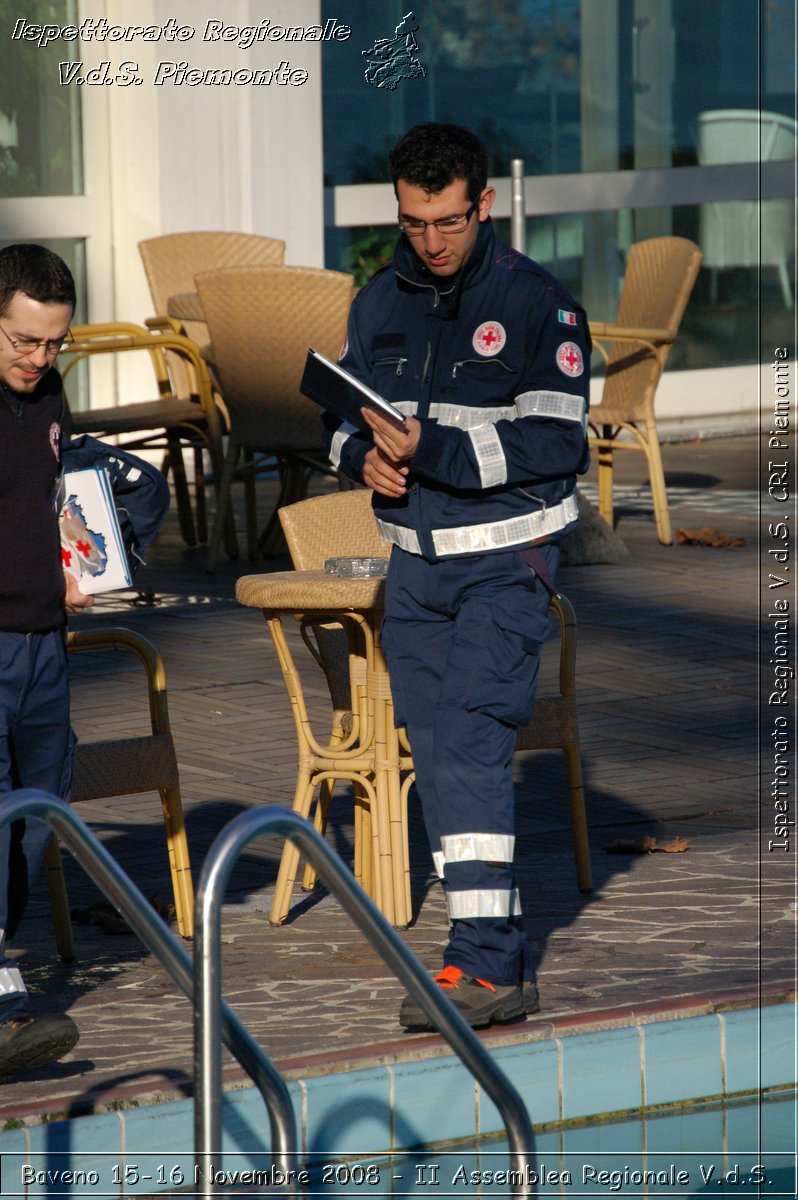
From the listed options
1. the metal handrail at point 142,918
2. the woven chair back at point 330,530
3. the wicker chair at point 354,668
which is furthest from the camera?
the woven chair back at point 330,530

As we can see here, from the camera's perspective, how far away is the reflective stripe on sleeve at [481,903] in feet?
14.8

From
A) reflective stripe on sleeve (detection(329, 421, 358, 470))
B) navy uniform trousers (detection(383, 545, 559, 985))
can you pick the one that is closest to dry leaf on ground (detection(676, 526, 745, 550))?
reflective stripe on sleeve (detection(329, 421, 358, 470))

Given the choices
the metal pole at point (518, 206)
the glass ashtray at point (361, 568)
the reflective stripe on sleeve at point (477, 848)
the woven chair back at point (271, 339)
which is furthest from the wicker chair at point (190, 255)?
the reflective stripe on sleeve at point (477, 848)

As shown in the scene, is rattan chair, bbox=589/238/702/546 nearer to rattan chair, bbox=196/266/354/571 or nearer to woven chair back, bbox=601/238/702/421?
woven chair back, bbox=601/238/702/421

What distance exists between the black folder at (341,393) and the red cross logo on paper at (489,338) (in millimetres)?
221

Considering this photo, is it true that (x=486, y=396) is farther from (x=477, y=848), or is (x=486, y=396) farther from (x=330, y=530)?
(x=330, y=530)

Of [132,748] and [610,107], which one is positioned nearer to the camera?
[132,748]

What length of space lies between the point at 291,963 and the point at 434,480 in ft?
4.22

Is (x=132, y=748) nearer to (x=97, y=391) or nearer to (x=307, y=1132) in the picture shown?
(x=307, y=1132)

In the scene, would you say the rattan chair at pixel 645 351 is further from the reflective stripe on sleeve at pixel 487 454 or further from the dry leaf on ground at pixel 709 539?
the reflective stripe on sleeve at pixel 487 454

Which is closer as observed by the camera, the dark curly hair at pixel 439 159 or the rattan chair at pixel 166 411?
the dark curly hair at pixel 439 159

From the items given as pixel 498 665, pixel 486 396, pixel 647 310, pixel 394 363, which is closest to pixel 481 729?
pixel 498 665

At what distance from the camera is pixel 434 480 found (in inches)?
175

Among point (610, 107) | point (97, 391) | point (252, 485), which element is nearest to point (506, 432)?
point (252, 485)
